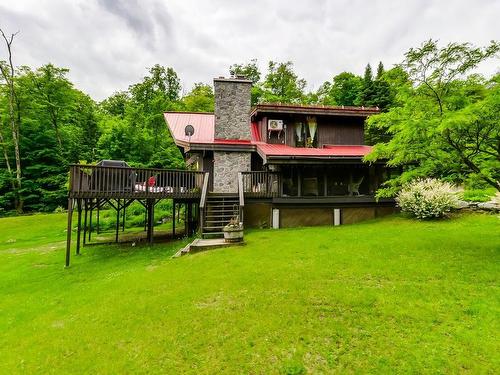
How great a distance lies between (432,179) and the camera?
520 inches

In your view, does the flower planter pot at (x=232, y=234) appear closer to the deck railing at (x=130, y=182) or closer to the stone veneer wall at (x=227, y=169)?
the deck railing at (x=130, y=182)

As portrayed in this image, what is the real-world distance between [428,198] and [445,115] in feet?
22.4

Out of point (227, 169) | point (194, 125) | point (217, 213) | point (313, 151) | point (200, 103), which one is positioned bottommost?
point (217, 213)

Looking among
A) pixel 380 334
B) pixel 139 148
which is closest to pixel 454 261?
pixel 380 334

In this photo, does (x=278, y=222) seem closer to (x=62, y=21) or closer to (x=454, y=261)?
(x=454, y=261)

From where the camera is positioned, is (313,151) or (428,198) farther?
(313,151)

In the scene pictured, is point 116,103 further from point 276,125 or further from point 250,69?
point 276,125

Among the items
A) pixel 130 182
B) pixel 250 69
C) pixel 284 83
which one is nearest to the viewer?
pixel 130 182

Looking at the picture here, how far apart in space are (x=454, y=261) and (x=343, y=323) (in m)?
4.37

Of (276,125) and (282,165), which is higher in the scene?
(276,125)

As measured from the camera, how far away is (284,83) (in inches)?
1336

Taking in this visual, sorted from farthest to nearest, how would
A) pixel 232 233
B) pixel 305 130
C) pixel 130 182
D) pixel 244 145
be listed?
pixel 305 130, pixel 244 145, pixel 130 182, pixel 232 233

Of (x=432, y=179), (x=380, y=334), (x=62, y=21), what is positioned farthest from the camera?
(x=62, y=21)

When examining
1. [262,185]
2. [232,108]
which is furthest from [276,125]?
[262,185]
